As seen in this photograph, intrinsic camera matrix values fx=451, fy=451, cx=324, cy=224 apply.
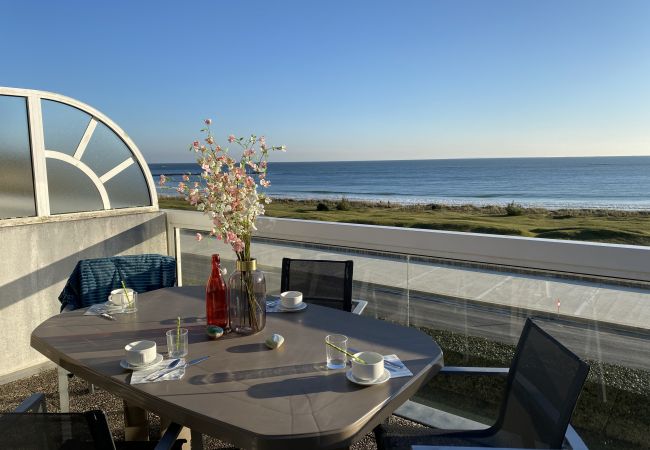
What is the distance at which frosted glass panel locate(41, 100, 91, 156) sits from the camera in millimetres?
3668

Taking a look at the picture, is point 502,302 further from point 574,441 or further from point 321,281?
point 574,441

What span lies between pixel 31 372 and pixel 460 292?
3.19m

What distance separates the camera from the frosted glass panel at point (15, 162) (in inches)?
134

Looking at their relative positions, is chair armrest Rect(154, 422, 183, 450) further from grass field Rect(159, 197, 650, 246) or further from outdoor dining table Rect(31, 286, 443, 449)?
grass field Rect(159, 197, 650, 246)

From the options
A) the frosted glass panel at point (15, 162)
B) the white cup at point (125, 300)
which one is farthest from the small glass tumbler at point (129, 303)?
the frosted glass panel at point (15, 162)

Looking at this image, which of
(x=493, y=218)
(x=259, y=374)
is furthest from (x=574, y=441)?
(x=493, y=218)

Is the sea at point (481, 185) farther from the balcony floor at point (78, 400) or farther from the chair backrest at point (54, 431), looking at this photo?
the chair backrest at point (54, 431)

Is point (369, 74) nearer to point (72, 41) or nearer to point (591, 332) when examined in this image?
point (72, 41)

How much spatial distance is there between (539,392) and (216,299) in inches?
49.0

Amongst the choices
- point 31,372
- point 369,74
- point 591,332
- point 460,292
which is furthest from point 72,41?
point 369,74

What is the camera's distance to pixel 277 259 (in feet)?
11.5

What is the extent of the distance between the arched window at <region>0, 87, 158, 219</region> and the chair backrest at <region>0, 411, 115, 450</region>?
2.92 m

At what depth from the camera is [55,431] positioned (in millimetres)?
1039

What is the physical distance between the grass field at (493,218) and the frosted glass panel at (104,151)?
9783mm
